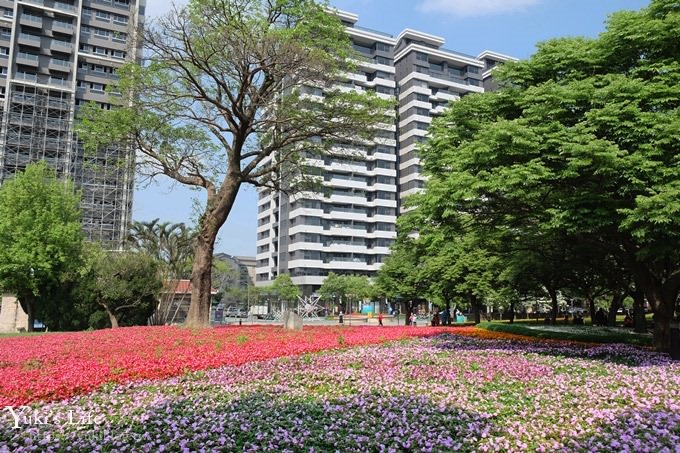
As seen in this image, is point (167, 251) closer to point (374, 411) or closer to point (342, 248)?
point (374, 411)

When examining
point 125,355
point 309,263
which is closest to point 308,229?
point 309,263

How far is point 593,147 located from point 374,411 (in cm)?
728

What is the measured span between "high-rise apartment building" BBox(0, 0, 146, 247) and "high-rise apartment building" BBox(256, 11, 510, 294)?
100 ft

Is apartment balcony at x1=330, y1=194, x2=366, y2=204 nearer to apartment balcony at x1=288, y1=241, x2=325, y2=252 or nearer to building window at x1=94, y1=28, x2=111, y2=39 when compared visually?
apartment balcony at x1=288, y1=241, x2=325, y2=252

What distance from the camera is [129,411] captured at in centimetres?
705

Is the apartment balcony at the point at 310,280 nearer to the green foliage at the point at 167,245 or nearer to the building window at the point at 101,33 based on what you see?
the green foliage at the point at 167,245

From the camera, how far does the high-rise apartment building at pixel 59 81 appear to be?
6388cm

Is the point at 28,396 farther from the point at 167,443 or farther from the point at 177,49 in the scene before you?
the point at 177,49

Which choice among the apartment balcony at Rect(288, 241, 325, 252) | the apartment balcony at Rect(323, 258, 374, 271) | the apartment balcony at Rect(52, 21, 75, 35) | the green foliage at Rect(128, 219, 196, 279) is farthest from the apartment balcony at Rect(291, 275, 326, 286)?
the apartment balcony at Rect(52, 21, 75, 35)

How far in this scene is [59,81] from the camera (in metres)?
72.2

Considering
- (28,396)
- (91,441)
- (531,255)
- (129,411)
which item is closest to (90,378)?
(28,396)

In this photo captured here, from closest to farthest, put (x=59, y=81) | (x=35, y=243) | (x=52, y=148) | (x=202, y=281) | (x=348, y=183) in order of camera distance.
Answer: (x=202, y=281)
(x=35, y=243)
(x=52, y=148)
(x=59, y=81)
(x=348, y=183)

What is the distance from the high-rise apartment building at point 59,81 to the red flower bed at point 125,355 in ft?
149

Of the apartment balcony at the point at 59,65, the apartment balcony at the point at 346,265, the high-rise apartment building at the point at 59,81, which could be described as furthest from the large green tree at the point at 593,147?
the apartment balcony at the point at 59,65
